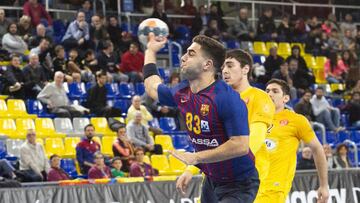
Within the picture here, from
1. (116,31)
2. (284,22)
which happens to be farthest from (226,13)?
(116,31)

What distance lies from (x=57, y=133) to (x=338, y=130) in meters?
7.72

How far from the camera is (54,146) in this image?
17.6 m

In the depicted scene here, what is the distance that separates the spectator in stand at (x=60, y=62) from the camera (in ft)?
63.7

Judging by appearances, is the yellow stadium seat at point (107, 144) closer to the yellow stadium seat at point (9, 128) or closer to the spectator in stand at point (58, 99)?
the spectator in stand at point (58, 99)

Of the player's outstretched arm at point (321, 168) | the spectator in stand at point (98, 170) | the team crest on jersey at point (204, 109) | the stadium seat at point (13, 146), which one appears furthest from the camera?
the stadium seat at point (13, 146)

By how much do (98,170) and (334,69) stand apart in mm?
12253

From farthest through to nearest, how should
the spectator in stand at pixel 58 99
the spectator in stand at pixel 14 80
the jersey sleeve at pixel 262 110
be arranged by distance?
the spectator in stand at pixel 14 80 < the spectator in stand at pixel 58 99 < the jersey sleeve at pixel 262 110

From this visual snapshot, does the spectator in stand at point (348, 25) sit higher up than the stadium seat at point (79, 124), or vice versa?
the spectator in stand at point (348, 25)

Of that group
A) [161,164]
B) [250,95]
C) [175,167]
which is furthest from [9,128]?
[250,95]

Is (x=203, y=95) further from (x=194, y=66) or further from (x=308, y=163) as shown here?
(x=308, y=163)

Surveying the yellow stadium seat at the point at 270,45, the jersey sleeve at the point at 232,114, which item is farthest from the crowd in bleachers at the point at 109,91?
the jersey sleeve at the point at 232,114

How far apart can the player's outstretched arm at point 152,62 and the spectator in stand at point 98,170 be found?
8.04 metres

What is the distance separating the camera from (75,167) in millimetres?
17219

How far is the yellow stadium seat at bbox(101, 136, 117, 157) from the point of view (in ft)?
59.4
